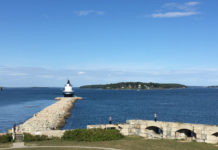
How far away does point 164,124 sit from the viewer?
106ft

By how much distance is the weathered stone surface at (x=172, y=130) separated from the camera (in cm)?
2858

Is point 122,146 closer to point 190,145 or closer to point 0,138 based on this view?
point 190,145

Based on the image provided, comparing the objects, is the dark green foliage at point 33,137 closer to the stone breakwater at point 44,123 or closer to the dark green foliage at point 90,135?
the stone breakwater at point 44,123

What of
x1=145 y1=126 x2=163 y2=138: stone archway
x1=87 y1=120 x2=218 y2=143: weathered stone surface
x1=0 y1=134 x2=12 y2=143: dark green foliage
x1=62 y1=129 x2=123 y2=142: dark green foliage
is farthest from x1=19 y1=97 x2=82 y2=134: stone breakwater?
x1=145 y1=126 x2=163 y2=138: stone archway

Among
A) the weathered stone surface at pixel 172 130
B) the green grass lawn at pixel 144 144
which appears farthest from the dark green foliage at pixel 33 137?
the weathered stone surface at pixel 172 130

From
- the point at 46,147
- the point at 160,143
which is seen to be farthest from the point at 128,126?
the point at 46,147

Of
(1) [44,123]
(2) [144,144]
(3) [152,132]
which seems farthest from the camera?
(1) [44,123]

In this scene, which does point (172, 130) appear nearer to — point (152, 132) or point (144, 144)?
point (152, 132)

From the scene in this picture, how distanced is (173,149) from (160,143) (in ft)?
9.49

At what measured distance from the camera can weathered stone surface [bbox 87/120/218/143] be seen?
93.8ft

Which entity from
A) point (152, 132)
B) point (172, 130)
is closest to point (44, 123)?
point (152, 132)

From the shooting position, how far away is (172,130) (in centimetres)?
3164

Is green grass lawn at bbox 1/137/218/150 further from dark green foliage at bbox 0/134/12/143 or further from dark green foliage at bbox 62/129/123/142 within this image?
dark green foliage at bbox 0/134/12/143

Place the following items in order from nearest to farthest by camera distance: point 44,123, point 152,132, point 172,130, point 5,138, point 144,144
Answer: point 144,144, point 5,138, point 172,130, point 152,132, point 44,123
